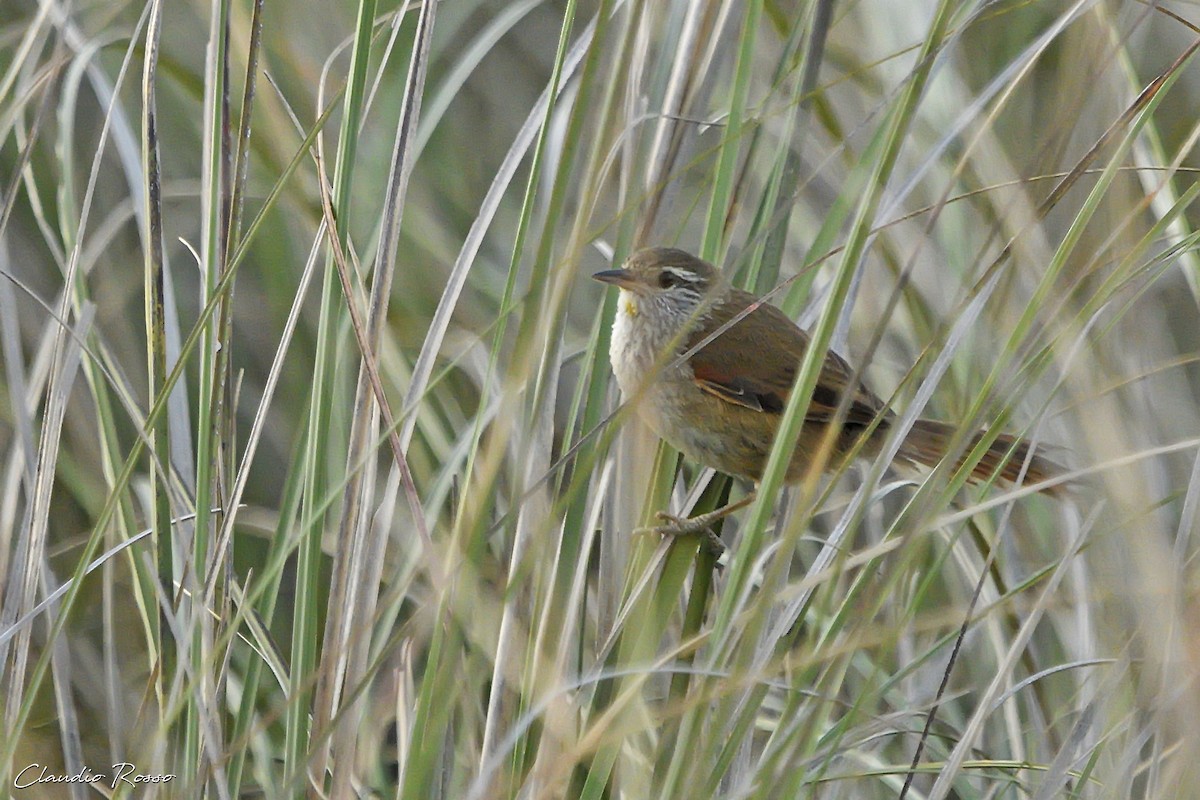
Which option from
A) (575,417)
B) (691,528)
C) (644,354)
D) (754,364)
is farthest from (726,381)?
Answer: (575,417)

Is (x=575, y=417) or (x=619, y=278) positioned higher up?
(x=619, y=278)

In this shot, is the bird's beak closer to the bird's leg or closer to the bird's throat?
the bird's throat

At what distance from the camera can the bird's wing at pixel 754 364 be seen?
2.68 metres

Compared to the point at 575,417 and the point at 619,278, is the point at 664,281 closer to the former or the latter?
the point at 619,278

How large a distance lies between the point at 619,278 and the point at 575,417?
0.54 meters

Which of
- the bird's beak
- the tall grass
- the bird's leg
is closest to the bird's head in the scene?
the bird's beak

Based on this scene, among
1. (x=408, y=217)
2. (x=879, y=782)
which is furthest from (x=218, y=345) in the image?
(x=879, y=782)

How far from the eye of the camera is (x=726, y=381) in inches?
107

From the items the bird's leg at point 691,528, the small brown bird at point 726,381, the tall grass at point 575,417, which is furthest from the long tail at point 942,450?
the bird's leg at point 691,528

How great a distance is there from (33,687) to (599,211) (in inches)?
65.3

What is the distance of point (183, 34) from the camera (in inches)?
129

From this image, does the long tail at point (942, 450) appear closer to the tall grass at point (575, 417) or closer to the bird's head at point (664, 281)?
the tall grass at point (575, 417)

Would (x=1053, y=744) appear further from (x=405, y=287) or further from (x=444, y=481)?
(x=405, y=287)

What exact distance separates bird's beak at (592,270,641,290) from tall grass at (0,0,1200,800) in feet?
0.32
